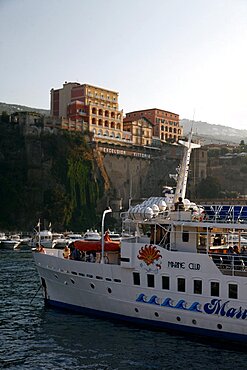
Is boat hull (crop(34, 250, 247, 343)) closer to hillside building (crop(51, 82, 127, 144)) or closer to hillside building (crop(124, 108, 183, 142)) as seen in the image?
hillside building (crop(51, 82, 127, 144))

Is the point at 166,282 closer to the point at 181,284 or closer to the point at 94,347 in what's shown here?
the point at 181,284

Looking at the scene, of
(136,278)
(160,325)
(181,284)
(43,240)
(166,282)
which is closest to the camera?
(181,284)

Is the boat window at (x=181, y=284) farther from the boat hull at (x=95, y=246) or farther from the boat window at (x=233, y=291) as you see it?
the boat hull at (x=95, y=246)

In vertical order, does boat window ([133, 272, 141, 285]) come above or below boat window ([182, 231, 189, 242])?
below

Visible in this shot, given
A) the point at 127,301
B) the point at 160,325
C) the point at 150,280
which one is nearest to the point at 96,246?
the point at 127,301

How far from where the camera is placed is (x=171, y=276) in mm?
19922

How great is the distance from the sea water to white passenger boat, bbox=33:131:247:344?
682 mm

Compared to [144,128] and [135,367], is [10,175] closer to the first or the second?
[144,128]

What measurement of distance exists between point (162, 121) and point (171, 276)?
10081cm

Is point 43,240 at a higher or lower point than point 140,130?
lower

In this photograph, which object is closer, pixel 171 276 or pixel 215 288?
pixel 215 288

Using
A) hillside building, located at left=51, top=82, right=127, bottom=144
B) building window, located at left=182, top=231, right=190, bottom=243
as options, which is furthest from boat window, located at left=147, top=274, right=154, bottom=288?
hillside building, located at left=51, top=82, right=127, bottom=144

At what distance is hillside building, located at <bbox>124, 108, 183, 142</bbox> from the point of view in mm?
116812

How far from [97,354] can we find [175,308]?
3.93 meters
